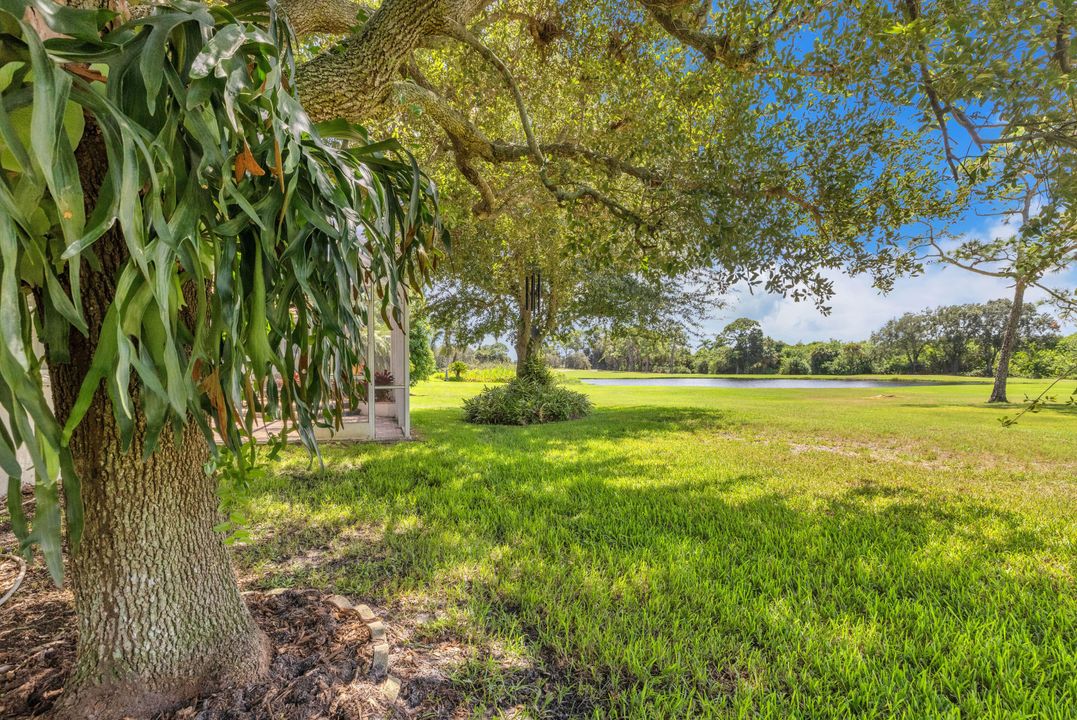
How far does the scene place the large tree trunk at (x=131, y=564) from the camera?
132 cm

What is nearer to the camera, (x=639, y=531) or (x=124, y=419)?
(x=124, y=419)

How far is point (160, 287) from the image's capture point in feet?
2.71

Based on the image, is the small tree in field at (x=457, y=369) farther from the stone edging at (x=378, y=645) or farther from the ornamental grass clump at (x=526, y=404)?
the stone edging at (x=378, y=645)

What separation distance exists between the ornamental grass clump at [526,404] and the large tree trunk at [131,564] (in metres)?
7.19

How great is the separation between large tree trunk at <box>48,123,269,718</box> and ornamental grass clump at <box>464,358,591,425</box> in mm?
7191

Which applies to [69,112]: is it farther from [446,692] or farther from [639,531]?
[639,531]

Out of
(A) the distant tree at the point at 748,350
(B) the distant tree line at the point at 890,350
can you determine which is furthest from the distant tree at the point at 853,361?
(A) the distant tree at the point at 748,350

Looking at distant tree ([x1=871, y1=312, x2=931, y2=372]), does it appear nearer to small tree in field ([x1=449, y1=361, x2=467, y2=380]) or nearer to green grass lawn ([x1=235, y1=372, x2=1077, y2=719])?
small tree in field ([x1=449, y1=361, x2=467, y2=380])

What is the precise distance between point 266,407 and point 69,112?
81cm

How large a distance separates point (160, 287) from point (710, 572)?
103 inches

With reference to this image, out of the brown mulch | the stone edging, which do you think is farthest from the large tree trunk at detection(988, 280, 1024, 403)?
the stone edging

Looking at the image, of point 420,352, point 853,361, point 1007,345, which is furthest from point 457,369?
point 853,361

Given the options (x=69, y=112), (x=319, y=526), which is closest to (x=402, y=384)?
(x=319, y=526)

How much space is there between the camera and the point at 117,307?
0.84 meters
